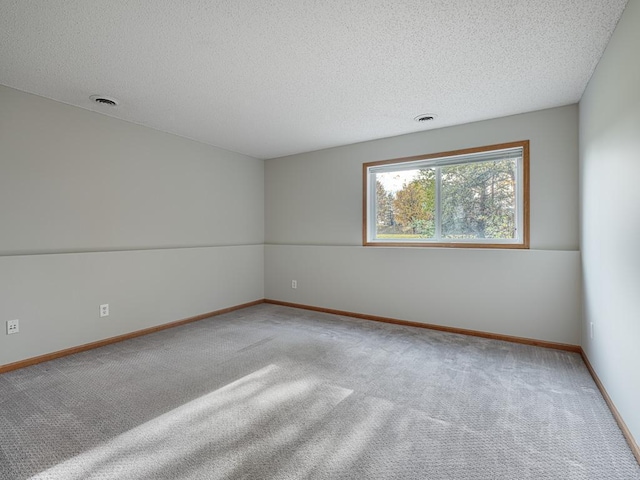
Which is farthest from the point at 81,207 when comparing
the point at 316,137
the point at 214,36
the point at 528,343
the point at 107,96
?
the point at 528,343

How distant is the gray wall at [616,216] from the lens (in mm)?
1670

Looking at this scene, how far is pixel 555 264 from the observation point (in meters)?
3.13

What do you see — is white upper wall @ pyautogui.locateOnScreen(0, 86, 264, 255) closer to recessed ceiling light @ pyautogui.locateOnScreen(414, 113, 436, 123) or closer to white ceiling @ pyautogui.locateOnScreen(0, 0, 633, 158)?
white ceiling @ pyautogui.locateOnScreen(0, 0, 633, 158)

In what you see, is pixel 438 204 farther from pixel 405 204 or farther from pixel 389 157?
pixel 389 157

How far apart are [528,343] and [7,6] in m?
4.76

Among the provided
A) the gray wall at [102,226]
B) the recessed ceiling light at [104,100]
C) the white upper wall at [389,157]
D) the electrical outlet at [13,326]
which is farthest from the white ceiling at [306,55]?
the electrical outlet at [13,326]

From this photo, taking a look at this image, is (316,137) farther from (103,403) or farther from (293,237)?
(103,403)

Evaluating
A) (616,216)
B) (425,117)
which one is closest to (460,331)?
(616,216)

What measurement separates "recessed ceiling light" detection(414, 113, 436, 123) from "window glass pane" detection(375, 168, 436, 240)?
66 cm

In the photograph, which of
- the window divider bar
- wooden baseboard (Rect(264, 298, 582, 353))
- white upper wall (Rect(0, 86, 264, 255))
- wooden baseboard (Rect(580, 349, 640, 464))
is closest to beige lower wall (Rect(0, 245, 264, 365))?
white upper wall (Rect(0, 86, 264, 255))

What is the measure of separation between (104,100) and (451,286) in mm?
4036

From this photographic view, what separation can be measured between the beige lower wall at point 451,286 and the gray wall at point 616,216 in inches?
17.6

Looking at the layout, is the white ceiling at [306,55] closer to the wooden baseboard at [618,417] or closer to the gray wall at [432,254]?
the gray wall at [432,254]

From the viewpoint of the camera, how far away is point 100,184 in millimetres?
3301
